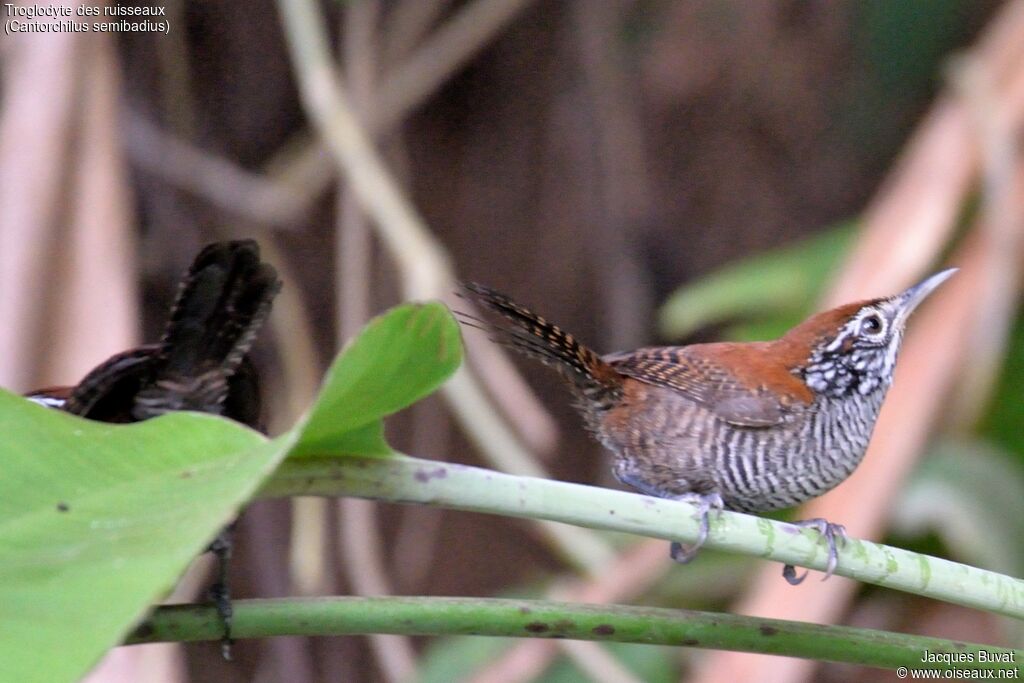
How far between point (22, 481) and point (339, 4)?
2726 mm

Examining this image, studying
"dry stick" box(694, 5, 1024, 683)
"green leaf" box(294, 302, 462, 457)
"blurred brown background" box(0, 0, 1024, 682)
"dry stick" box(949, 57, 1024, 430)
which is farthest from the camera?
"blurred brown background" box(0, 0, 1024, 682)

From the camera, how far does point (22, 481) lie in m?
0.91

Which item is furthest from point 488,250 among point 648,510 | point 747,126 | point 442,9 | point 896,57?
point 648,510

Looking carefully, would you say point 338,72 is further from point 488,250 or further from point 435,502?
point 435,502

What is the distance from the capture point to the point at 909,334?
241 centimetres

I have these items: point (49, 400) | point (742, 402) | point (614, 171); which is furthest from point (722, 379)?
point (614, 171)

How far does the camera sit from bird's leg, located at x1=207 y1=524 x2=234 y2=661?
962 millimetres

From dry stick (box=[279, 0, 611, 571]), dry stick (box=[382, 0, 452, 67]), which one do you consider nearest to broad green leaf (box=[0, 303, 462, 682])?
dry stick (box=[279, 0, 611, 571])

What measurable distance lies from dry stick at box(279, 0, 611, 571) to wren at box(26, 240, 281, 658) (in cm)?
110

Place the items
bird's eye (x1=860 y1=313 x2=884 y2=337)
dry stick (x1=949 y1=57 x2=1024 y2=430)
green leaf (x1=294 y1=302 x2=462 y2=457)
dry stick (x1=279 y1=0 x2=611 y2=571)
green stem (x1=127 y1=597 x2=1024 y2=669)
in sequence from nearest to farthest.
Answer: green leaf (x1=294 y1=302 x2=462 y2=457), green stem (x1=127 y1=597 x2=1024 y2=669), bird's eye (x1=860 y1=313 x2=884 y2=337), dry stick (x1=949 y1=57 x2=1024 y2=430), dry stick (x1=279 y1=0 x2=611 y2=571)

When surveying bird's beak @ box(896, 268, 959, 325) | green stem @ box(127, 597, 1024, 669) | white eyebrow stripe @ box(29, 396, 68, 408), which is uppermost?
bird's beak @ box(896, 268, 959, 325)

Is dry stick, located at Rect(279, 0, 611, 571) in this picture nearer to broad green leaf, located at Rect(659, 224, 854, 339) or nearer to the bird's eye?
broad green leaf, located at Rect(659, 224, 854, 339)

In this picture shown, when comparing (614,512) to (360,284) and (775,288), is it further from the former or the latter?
(360,284)

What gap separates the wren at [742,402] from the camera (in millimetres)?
1615
